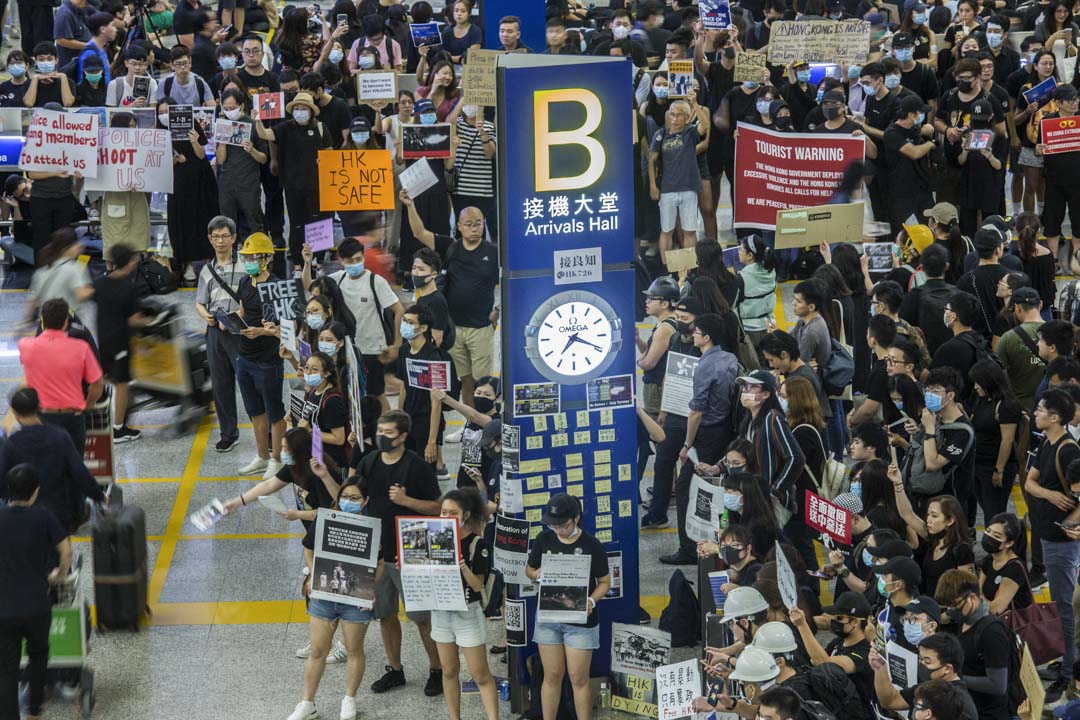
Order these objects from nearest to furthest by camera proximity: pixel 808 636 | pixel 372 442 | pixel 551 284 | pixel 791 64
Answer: pixel 808 636
pixel 551 284
pixel 372 442
pixel 791 64

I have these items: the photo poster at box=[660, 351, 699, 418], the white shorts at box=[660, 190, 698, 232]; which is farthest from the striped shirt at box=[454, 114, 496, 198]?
the photo poster at box=[660, 351, 699, 418]

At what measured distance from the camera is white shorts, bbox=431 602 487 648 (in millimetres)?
11273

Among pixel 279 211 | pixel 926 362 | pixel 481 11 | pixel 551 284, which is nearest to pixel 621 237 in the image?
pixel 551 284

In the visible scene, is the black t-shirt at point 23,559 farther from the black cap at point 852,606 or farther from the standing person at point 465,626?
the black cap at point 852,606

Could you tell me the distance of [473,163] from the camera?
60.6 ft

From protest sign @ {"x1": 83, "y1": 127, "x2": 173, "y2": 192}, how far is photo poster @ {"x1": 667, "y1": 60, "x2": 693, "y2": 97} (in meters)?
5.85

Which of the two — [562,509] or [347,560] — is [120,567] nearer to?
[347,560]

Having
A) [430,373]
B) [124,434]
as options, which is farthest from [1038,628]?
[124,434]

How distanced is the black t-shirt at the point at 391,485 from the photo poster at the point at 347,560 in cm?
25

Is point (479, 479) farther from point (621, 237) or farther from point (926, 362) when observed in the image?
point (926, 362)

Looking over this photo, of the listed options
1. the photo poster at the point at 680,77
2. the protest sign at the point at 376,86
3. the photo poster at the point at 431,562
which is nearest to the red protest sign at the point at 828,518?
the photo poster at the point at 431,562

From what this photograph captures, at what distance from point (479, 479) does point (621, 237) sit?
7.49 feet

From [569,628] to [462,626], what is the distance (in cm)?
76

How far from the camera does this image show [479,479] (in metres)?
12.7
